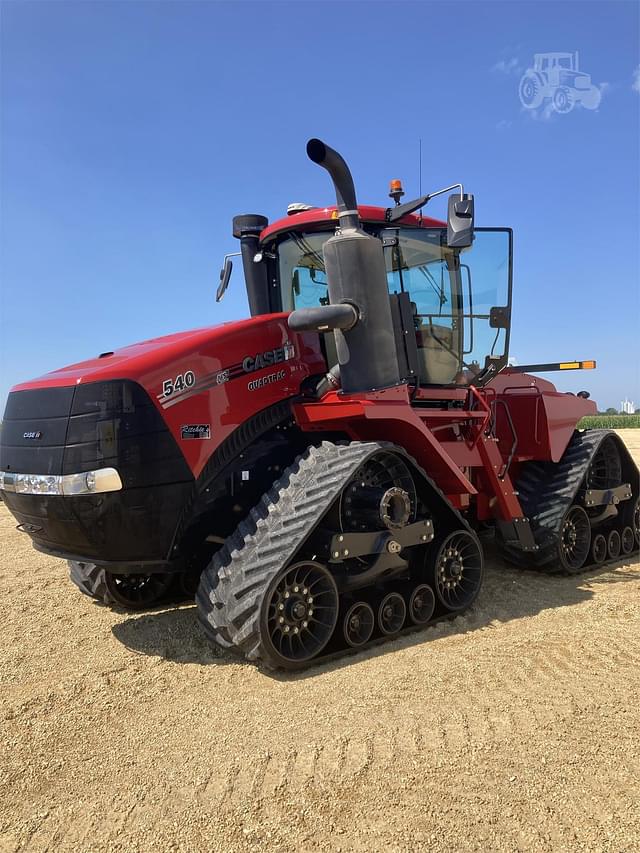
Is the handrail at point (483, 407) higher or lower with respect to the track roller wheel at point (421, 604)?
higher

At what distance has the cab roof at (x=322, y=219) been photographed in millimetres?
5289

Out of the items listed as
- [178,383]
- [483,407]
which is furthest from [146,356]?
[483,407]

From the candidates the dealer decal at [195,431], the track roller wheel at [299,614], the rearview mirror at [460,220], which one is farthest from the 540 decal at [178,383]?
the rearview mirror at [460,220]

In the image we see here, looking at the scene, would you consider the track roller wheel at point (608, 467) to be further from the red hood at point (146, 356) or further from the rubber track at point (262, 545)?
the red hood at point (146, 356)

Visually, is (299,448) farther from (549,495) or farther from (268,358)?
(549,495)

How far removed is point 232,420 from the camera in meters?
4.50

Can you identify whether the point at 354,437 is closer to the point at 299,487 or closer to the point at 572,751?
the point at 299,487

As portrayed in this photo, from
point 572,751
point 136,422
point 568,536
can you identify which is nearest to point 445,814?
point 572,751

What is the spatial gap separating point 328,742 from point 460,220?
350 centimetres

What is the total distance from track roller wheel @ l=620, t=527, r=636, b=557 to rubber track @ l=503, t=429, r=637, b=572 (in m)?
0.78

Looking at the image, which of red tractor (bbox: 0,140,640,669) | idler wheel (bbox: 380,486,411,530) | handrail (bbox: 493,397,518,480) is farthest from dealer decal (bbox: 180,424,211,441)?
handrail (bbox: 493,397,518,480)

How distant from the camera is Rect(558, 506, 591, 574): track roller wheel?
6.68 meters

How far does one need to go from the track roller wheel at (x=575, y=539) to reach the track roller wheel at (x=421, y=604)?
7.42 feet

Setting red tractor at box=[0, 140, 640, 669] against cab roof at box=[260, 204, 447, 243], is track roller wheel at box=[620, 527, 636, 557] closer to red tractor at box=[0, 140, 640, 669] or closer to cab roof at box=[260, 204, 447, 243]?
red tractor at box=[0, 140, 640, 669]
